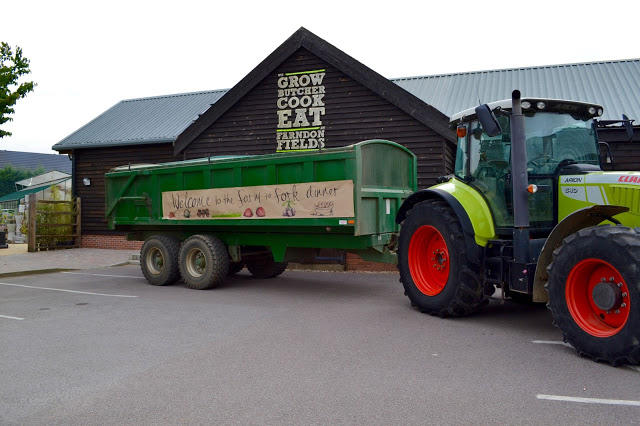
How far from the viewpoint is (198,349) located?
18.7 ft

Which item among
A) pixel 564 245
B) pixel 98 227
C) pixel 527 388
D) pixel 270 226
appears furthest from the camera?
pixel 98 227

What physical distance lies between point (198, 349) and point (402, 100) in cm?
887

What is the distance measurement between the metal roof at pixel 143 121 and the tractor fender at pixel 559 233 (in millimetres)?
13587

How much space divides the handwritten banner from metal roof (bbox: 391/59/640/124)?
264 inches

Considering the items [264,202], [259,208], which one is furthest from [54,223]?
[264,202]

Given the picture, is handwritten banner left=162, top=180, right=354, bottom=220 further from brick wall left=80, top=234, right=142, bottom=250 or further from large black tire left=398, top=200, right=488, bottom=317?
brick wall left=80, top=234, right=142, bottom=250

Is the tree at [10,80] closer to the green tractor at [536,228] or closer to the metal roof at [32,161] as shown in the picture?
the green tractor at [536,228]

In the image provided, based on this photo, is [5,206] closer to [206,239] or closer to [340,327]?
[206,239]

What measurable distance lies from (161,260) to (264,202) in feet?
10.2

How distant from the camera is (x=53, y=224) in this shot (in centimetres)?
1852

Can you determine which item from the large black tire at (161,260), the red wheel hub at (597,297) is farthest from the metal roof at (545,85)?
the red wheel hub at (597,297)

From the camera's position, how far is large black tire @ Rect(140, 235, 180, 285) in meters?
10.9

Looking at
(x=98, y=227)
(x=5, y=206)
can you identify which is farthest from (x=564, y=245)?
(x=5, y=206)

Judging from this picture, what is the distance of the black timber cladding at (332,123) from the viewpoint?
12.9 metres
